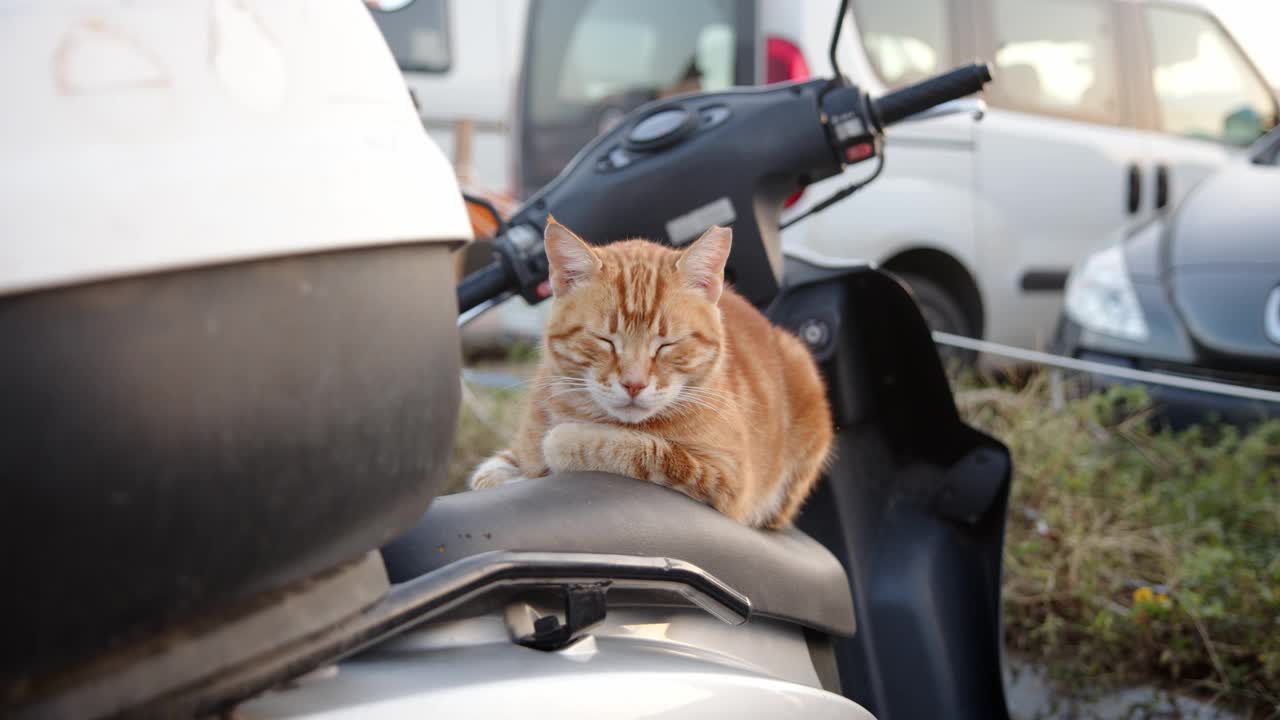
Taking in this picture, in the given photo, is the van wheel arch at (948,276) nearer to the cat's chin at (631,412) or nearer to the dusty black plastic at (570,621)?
the cat's chin at (631,412)

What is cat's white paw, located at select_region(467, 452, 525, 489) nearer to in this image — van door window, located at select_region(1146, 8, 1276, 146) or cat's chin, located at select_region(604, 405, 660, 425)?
cat's chin, located at select_region(604, 405, 660, 425)

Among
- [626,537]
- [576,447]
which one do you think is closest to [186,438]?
[626,537]

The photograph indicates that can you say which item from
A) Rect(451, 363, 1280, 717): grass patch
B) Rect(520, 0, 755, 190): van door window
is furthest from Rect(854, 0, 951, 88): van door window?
Rect(451, 363, 1280, 717): grass patch

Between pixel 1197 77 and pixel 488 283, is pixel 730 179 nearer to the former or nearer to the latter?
pixel 488 283

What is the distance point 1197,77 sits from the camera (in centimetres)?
612

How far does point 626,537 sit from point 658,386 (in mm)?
454

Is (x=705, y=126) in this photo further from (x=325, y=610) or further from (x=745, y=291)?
(x=325, y=610)

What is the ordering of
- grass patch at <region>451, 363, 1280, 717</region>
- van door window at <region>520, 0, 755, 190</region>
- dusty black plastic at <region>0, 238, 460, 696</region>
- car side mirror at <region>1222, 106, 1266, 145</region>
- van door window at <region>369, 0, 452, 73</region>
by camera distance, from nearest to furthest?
dusty black plastic at <region>0, 238, 460, 696</region> → grass patch at <region>451, 363, 1280, 717</region> → van door window at <region>520, 0, 755, 190</region> → car side mirror at <region>1222, 106, 1266, 145</region> → van door window at <region>369, 0, 452, 73</region>

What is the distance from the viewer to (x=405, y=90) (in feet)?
2.99

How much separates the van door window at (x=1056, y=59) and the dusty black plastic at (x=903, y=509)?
414 centimetres

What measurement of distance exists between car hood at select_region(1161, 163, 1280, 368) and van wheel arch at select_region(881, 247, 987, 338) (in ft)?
4.50

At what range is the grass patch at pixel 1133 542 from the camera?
109 inches

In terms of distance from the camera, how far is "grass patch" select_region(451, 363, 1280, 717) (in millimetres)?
2771

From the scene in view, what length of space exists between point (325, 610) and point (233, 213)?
1.01ft
